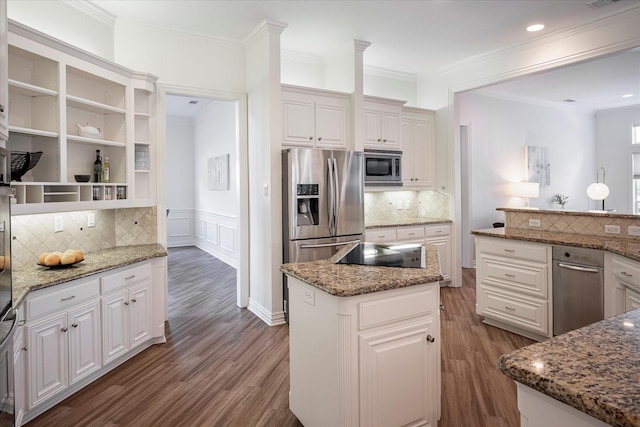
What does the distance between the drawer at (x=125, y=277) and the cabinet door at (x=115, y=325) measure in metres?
0.06

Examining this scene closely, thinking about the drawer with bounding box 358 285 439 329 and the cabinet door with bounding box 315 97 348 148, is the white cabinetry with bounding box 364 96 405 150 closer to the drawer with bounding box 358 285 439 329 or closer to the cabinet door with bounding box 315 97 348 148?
the cabinet door with bounding box 315 97 348 148

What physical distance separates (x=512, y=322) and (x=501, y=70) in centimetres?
306

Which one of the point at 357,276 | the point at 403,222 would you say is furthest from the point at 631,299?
the point at 403,222

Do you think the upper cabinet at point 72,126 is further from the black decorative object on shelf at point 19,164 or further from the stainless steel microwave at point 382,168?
the stainless steel microwave at point 382,168

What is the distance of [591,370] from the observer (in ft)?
3.19

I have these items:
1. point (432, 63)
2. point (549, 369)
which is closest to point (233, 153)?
point (432, 63)

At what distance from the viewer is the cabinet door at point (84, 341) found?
2631 millimetres

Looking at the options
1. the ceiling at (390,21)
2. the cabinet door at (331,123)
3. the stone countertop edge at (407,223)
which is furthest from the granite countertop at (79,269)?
the stone countertop edge at (407,223)

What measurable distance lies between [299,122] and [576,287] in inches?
120

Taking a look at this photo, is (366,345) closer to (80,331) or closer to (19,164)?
(80,331)

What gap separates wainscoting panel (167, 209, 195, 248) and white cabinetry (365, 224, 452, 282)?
19.2 ft

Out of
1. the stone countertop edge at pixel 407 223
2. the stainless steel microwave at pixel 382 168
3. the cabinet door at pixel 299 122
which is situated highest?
the cabinet door at pixel 299 122

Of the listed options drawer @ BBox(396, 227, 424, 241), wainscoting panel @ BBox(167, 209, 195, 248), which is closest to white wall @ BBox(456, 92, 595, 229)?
drawer @ BBox(396, 227, 424, 241)

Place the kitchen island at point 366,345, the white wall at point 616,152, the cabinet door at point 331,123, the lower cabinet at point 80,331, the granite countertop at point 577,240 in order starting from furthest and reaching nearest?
the white wall at point 616,152 < the cabinet door at point 331,123 < the granite countertop at point 577,240 < the lower cabinet at point 80,331 < the kitchen island at point 366,345
